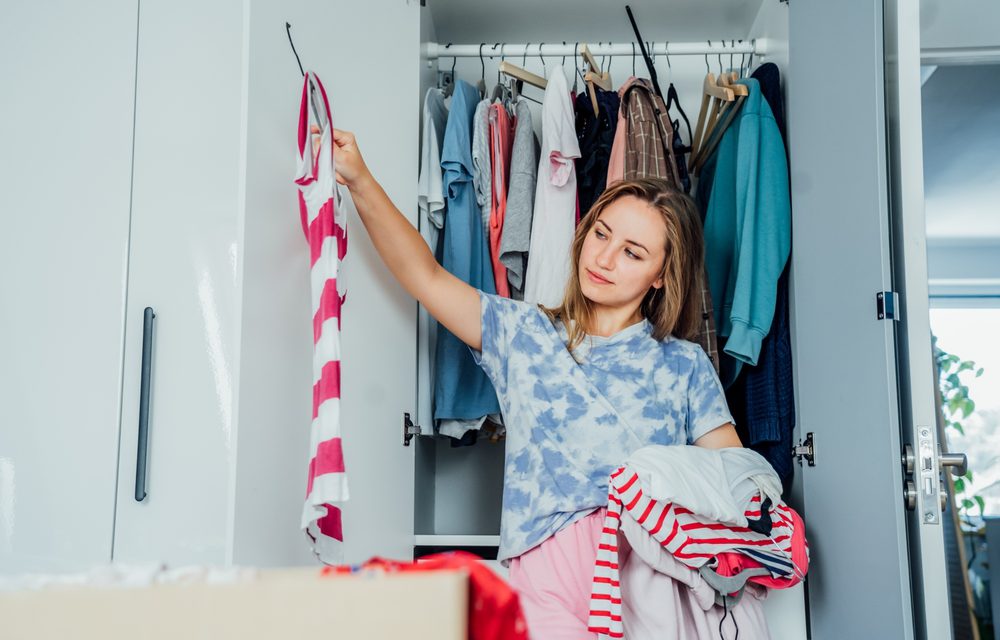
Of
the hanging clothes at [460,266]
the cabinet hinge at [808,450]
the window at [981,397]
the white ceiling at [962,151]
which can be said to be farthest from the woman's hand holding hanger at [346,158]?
the window at [981,397]

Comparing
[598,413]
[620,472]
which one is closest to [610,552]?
[620,472]

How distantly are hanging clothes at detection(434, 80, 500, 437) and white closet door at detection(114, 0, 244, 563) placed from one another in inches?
20.9

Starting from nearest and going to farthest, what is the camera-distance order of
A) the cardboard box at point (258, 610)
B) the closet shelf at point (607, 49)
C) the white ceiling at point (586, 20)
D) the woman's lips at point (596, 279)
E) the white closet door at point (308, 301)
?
the cardboard box at point (258, 610) < the white closet door at point (308, 301) < the woman's lips at point (596, 279) < the closet shelf at point (607, 49) < the white ceiling at point (586, 20)

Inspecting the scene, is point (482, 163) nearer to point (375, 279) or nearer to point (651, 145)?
point (651, 145)

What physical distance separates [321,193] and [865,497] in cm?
108

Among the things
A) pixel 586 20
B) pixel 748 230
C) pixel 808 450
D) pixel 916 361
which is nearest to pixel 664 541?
pixel 916 361

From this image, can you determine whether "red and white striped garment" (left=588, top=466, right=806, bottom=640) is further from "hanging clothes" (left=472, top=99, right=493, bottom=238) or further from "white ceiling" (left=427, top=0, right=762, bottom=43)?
"white ceiling" (left=427, top=0, right=762, bottom=43)

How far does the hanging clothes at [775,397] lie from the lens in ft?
6.31

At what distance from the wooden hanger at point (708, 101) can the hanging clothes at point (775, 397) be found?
0.44 m

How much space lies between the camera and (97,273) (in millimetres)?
1652

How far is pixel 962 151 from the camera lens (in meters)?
4.09

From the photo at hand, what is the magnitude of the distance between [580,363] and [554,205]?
541 millimetres

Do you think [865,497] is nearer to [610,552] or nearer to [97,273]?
[610,552]

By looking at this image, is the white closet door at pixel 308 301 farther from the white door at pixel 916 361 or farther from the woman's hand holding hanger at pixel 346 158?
the white door at pixel 916 361
